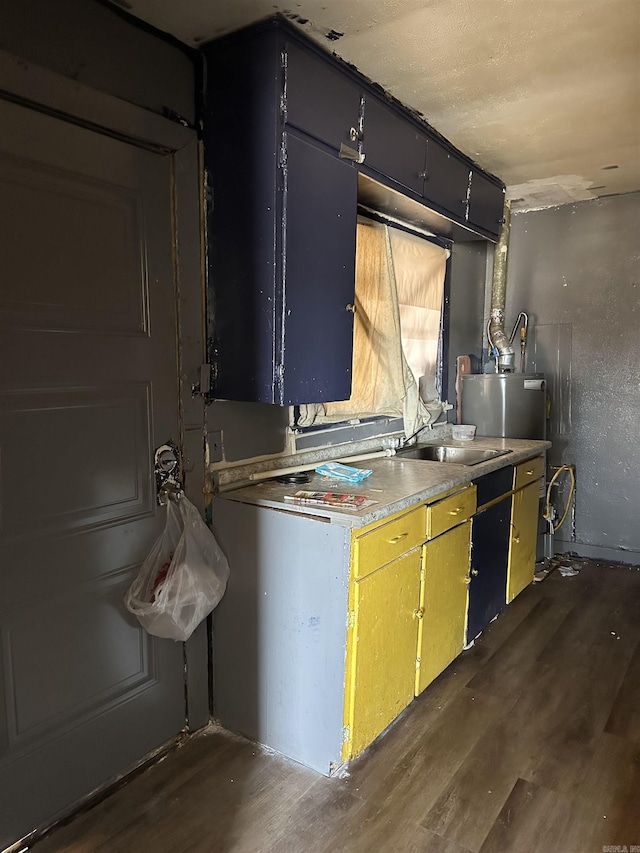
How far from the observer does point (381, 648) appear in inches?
74.5

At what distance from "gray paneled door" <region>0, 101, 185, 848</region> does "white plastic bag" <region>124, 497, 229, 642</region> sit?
0.05 m

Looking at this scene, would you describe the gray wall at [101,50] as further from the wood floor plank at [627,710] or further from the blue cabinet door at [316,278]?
the wood floor plank at [627,710]

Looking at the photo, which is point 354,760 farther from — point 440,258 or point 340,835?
point 440,258

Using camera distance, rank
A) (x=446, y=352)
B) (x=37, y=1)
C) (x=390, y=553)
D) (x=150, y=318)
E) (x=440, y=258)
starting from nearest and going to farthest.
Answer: (x=37, y=1), (x=150, y=318), (x=390, y=553), (x=440, y=258), (x=446, y=352)

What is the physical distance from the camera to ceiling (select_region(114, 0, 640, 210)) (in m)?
1.67

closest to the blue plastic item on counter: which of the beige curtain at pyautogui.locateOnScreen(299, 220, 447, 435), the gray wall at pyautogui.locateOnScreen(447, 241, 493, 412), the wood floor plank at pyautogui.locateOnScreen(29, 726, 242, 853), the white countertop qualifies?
the white countertop

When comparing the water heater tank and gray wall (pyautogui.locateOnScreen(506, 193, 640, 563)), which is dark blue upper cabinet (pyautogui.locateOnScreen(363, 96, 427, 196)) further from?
gray wall (pyautogui.locateOnScreen(506, 193, 640, 563))

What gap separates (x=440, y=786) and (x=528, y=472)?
1.74 m

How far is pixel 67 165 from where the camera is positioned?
154 cm

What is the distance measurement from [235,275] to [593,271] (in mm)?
2744

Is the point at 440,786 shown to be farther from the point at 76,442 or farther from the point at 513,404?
the point at 513,404

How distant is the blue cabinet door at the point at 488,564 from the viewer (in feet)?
8.34

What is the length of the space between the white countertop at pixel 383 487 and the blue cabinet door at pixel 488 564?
0.22 metres

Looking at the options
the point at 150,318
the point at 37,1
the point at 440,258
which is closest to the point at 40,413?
the point at 150,318
